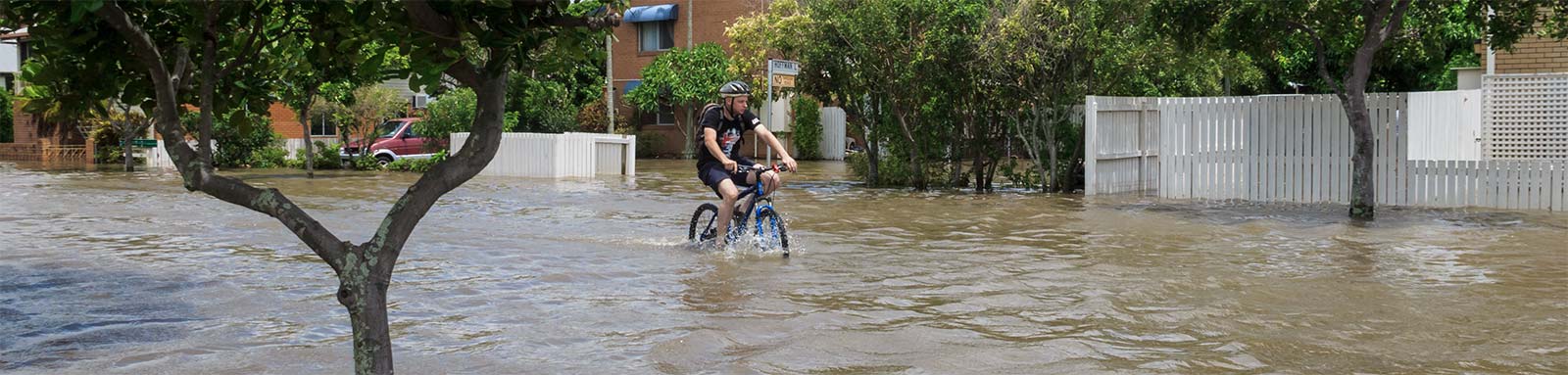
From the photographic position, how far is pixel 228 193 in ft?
15.6

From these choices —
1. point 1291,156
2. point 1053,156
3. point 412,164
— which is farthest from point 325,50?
point 412,164

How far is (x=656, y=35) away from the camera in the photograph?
44781 mm

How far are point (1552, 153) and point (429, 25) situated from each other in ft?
53.6

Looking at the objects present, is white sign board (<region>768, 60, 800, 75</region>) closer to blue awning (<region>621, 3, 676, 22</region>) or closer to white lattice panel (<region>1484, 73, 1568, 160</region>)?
white lattice panel (<region>1484, 73, 1568, 160</region>)

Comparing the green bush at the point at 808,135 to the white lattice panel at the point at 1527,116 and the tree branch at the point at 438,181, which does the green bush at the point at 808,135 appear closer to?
the white lattice panel at the point at 1527,116

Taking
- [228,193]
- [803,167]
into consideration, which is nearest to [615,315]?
[228,193]

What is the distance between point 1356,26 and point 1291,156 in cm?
243

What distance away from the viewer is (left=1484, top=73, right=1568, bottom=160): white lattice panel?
1727cm

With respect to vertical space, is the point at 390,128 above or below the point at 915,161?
above

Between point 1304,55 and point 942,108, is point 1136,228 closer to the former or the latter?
point 942,108

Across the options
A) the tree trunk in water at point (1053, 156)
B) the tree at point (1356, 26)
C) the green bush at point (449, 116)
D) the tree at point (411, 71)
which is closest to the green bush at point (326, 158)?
the green bush at point (449, 116)

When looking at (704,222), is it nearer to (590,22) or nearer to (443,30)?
(590,22)

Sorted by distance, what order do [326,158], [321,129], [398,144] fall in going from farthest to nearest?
[321,129] < [398,144] < [326,158]

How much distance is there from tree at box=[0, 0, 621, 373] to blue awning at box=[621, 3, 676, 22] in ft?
125
